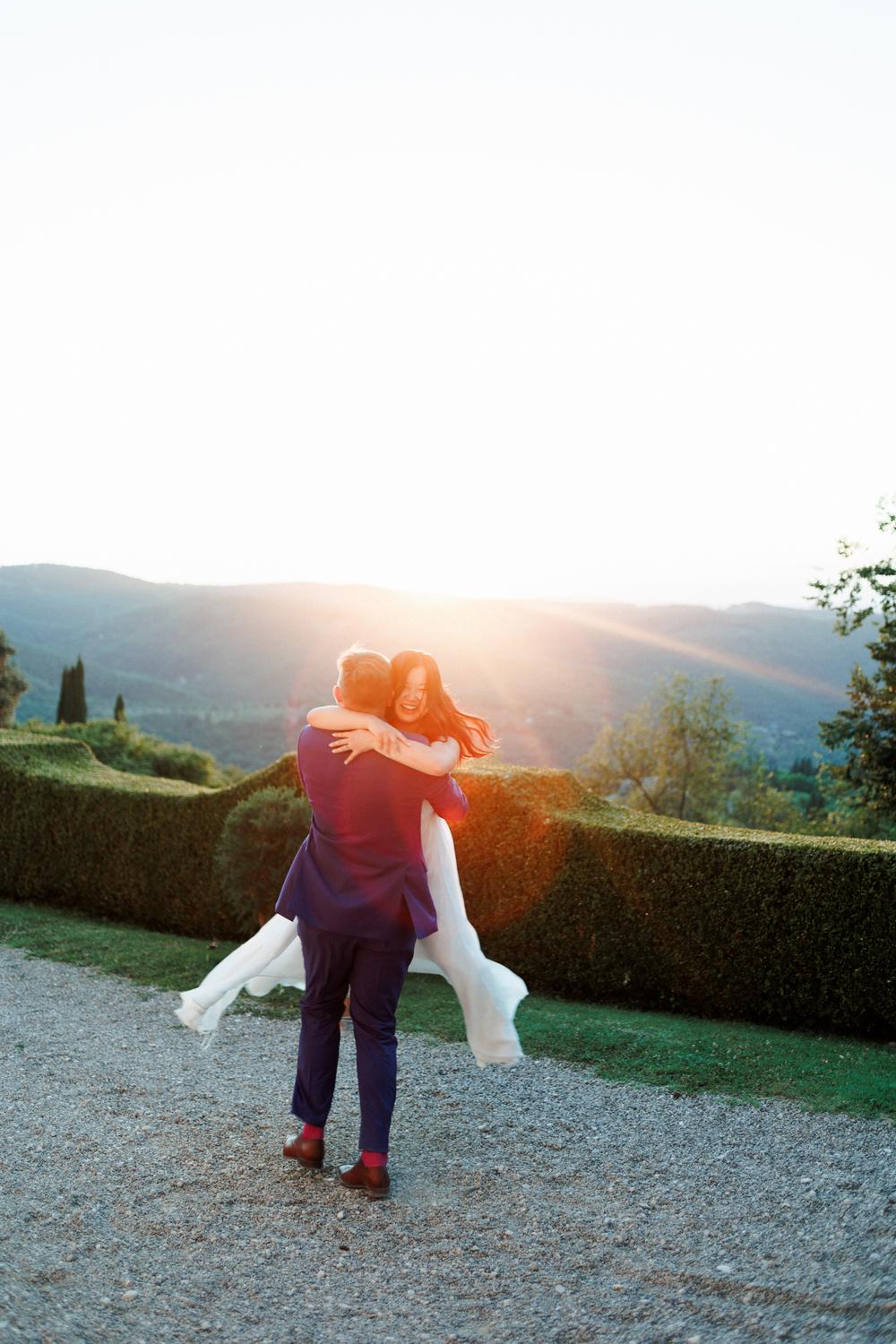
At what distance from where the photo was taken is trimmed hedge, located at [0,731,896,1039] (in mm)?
7941

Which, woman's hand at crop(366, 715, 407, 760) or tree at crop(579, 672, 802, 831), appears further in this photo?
tree at crop(579, 672, 802, 831)

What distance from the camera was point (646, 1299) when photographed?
12.2 ft

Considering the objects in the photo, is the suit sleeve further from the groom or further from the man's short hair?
the man's short hair

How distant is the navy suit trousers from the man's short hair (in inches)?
37.2

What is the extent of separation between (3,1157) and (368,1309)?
206cm

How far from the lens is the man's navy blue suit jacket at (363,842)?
4.40 m

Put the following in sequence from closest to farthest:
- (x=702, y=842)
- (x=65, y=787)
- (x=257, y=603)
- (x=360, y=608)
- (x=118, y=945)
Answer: (x=702, y=842) < (x=118, y=945) < (x=65, y=787) < (x=360, y=608) < (x=257, y=603)

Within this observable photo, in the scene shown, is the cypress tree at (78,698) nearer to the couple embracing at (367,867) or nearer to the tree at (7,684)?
the tree at (7,684)

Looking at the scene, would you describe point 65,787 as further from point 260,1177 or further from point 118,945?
point 260,1177

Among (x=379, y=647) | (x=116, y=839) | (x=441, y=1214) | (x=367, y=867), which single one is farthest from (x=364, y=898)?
(x=379, y=647)

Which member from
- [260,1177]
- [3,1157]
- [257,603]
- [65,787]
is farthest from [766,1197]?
[257,603]

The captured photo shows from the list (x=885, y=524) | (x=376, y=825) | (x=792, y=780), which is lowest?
(x=792, y=780)

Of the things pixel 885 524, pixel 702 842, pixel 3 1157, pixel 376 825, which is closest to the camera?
pixel 376 825

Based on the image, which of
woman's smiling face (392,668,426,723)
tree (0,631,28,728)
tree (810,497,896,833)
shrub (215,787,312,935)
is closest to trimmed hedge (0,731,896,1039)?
shrub (215,787,312,935)
